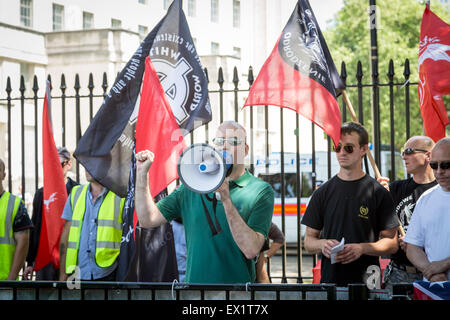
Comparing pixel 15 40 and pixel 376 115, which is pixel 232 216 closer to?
pixel 376 115

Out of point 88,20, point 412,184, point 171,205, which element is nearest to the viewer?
point 171,205

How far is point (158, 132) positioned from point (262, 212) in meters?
1.49

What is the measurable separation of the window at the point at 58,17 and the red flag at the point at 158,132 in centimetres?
2843

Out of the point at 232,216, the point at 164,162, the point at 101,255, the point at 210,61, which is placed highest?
the point at 210,61

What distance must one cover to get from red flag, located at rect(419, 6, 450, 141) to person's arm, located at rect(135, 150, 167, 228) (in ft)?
9.74

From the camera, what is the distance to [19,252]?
5.98 meters

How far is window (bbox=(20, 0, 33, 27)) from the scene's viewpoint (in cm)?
2961

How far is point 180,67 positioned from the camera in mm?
5688

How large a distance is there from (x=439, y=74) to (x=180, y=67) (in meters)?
2.35

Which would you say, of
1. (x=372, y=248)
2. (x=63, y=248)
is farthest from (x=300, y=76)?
(x=63, y=248)

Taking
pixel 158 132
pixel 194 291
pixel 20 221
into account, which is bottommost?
pixel 194 291

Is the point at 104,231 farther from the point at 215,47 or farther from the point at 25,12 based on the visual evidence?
the point at 215,47

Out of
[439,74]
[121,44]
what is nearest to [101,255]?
[439,74]

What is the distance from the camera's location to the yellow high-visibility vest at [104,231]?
19.5 feet
